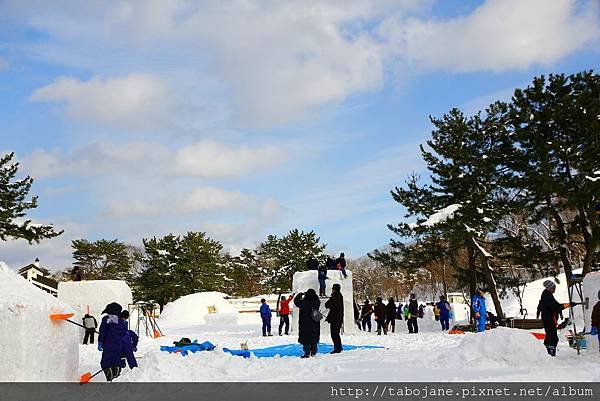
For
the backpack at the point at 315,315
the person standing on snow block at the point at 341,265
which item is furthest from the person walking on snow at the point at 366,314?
the backpack at the point at 315,315

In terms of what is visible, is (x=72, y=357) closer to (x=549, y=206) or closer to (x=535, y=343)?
(x=535, y=343)

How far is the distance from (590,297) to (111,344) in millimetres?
10214

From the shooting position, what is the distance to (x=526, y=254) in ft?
82.7

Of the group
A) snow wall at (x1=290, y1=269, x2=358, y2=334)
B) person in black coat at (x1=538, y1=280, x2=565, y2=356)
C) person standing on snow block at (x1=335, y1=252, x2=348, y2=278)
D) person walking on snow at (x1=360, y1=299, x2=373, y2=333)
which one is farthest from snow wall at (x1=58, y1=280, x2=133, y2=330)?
person in black coat at (x1=538, y1=280, x2=565, y2=356)

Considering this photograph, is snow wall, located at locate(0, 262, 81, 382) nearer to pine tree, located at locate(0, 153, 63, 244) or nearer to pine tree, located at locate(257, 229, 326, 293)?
pine tree, located at locate(0, 153, 63, 244)

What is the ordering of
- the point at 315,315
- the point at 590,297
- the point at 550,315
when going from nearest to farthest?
the point at 550,315, the point at 590,297, the point at 315,315

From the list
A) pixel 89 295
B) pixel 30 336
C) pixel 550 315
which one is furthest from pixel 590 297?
pixel 89 295

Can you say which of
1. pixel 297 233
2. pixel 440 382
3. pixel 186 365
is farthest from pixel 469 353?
pixel 297 233

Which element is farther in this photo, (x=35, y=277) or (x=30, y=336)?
(x=35, y=277)

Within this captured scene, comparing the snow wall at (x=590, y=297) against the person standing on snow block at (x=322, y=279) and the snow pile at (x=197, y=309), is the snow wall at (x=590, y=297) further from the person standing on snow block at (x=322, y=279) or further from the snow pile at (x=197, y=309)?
the snow pile at (x=197, y=309)

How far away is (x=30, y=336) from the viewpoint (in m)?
9.45

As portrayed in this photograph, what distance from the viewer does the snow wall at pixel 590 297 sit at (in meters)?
12.3

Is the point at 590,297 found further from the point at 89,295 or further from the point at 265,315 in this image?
the point at 89,295

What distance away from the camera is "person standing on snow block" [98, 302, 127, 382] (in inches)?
420
